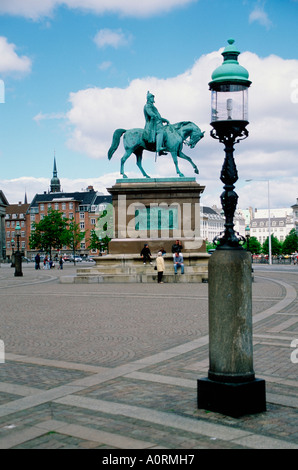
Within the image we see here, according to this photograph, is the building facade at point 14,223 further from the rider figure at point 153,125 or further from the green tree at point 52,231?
the rider figure at point 153,125

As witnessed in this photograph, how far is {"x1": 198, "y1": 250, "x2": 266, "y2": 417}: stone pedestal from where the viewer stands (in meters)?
5.45

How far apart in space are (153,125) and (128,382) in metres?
23.3

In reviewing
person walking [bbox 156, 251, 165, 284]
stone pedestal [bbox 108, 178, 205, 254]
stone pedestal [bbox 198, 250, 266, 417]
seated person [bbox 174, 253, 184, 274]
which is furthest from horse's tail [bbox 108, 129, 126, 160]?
stone pedestal [bbox 198, 250, 266, 417]

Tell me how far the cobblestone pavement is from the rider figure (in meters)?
16.4

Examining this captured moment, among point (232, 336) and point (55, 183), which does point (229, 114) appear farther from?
point (55, 183)

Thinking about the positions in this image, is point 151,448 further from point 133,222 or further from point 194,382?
point 133,222

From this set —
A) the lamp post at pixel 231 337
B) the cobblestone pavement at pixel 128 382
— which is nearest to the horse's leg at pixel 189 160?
the cobblestone pavement at pixel 128 382

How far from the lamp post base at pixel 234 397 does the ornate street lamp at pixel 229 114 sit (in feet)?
4.69

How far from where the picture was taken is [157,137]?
28.5 metres

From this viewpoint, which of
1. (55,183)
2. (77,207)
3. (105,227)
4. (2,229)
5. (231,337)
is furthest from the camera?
(55,183)

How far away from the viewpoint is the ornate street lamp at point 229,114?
19.0 feet

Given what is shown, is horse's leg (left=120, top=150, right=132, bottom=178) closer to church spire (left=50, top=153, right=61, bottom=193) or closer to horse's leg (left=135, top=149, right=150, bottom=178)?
horse's leg (left=135, top=149, right=150, bottom=178)
